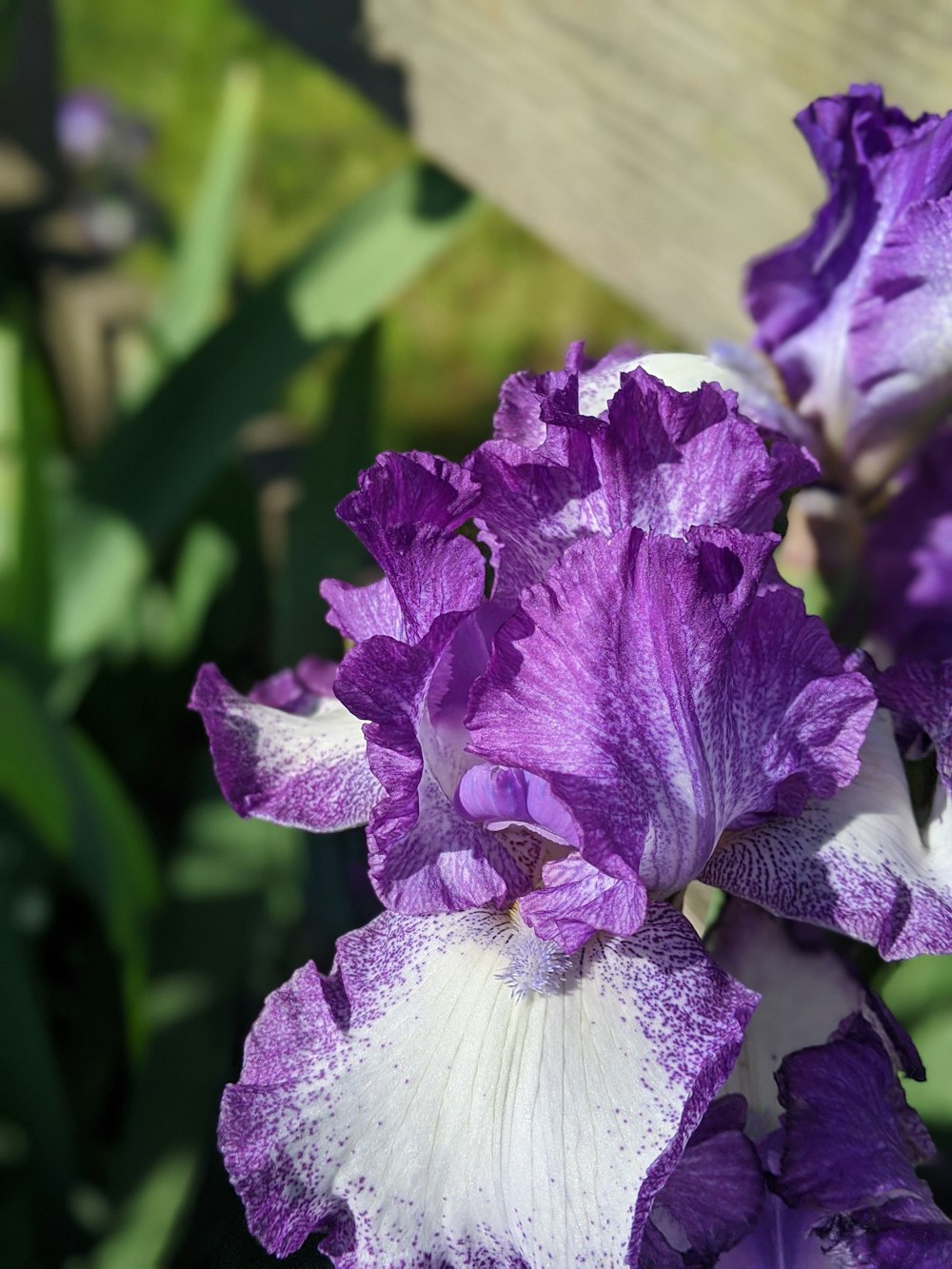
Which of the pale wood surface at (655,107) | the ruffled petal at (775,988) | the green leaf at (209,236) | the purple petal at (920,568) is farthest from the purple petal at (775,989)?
the green leaf at (209,236)

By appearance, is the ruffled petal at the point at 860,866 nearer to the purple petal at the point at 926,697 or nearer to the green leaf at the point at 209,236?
the purple petal at the point at 926,697

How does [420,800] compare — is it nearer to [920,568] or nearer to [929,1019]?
[920,568]

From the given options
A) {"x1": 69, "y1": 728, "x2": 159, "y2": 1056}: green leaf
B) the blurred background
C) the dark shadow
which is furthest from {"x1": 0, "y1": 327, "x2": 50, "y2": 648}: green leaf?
the dark shadow

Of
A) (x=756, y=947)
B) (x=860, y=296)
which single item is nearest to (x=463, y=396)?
(x=860, y=296)

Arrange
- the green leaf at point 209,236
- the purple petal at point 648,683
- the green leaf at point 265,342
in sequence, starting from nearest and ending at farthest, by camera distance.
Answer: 1. the purple petal at point 648,683
2. the green leaf at point 265,342
3. the green leaf at point 209,236

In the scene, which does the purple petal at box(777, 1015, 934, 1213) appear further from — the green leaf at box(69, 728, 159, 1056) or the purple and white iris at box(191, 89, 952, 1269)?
the green leaf at box(69, 728, 159, 1056)

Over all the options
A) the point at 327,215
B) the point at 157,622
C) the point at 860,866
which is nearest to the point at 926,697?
the point at 860,866
